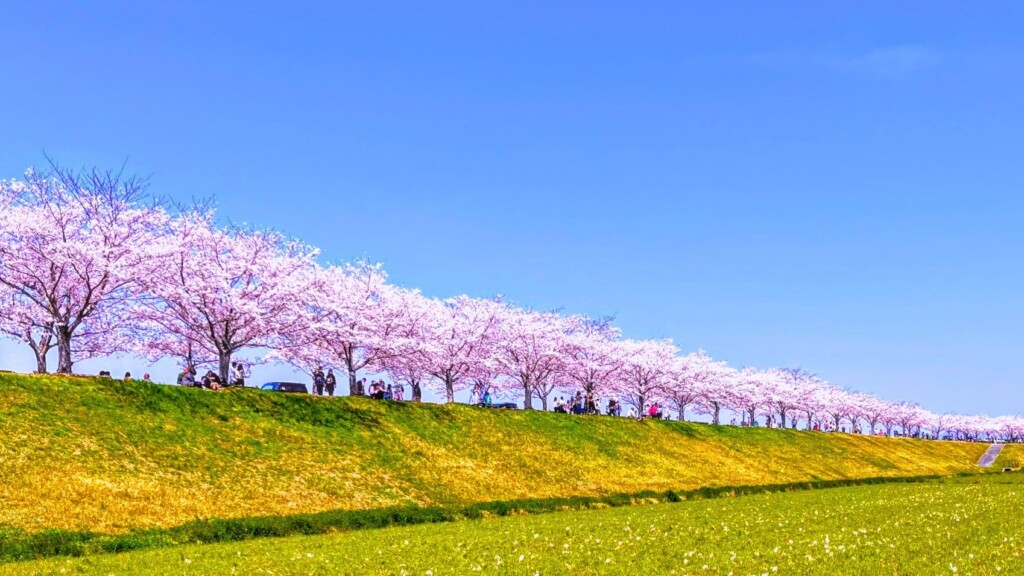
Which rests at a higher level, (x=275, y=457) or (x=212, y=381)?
(x=212, y=381)

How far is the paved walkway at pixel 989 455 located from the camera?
11614 centimetres

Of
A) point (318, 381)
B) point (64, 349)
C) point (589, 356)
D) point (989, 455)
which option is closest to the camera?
point (64, 349)

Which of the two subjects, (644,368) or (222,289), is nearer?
(222,289)

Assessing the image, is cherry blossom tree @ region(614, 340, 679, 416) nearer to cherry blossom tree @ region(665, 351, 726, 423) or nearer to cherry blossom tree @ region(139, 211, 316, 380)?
cherry blossom tree @ region(665, 351, 726, 423)

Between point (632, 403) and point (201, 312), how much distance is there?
8379cm

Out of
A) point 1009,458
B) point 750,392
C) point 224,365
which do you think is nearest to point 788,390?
point 750,392

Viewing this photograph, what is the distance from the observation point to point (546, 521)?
31.2 meters

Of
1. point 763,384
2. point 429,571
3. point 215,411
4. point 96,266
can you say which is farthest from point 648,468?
point 763,384

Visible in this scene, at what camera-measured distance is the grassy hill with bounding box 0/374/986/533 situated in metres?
30.0

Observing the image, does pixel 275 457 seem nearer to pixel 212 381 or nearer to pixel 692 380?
A: pixel 212 381

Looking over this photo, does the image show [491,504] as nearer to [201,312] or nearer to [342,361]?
[201,312]

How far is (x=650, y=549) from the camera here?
2117cm

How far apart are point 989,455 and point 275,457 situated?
12522 cm

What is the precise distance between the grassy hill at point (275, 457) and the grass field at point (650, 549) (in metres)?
6.45
